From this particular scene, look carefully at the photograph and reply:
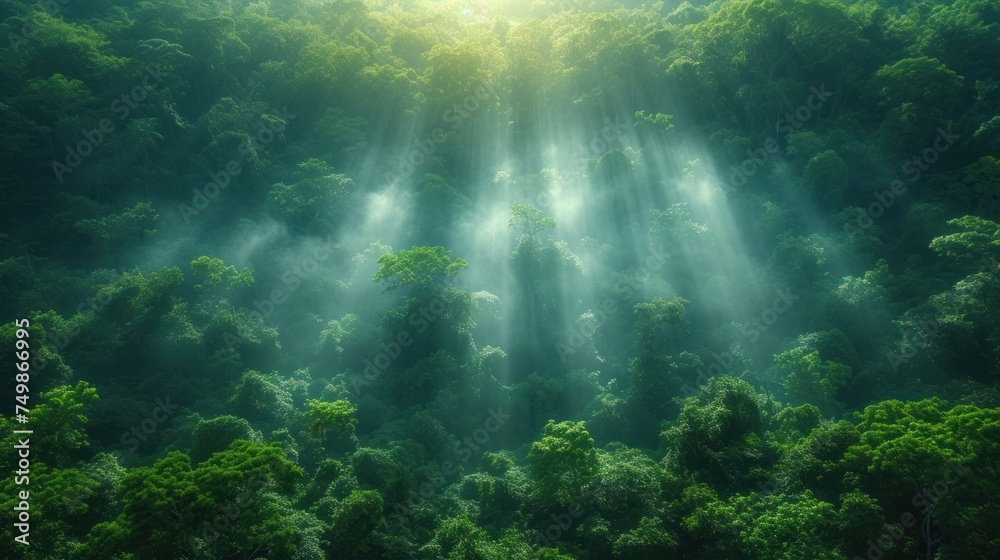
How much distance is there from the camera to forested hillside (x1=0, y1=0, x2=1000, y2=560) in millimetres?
14930

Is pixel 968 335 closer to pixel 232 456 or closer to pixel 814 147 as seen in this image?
pixel 814 147

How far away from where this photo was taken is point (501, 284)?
97.9 ft

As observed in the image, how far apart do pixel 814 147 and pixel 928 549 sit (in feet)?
78.0

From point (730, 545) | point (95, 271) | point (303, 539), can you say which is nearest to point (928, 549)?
point (730, 545)

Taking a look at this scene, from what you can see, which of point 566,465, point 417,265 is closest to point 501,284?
point 417,265

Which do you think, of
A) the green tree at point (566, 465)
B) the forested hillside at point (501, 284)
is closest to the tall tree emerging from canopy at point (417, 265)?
the forested hillside at point (501, 284)

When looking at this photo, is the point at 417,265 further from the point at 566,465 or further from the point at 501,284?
the point at 566,465

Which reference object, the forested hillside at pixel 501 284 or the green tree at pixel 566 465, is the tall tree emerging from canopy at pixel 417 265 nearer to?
the forested hillside at pixel 501 284

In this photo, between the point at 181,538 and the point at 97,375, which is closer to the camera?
the point at 181,538

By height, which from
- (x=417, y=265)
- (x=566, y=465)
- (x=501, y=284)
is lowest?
(x=566, y=465)

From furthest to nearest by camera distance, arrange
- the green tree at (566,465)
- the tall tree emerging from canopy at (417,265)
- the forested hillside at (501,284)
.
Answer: the tall tree emerging from canopy at (417,265)
the green tree at (566,465)
the forested hillside at (501,284)

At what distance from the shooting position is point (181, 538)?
12.8m

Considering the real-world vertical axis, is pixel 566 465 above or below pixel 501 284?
below

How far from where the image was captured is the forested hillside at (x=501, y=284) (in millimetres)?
14930
